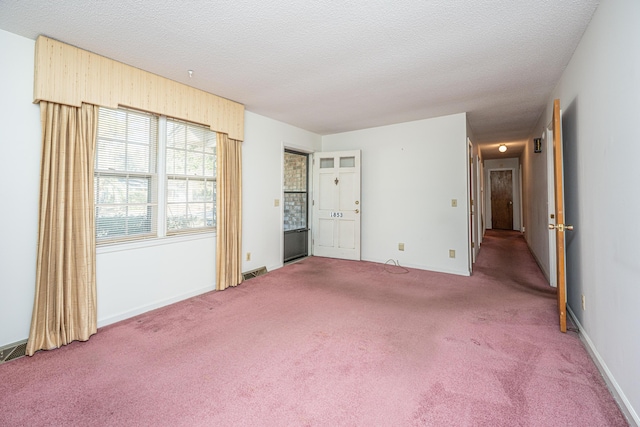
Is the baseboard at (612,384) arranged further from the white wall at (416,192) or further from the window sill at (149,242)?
the window sill at (149,242)

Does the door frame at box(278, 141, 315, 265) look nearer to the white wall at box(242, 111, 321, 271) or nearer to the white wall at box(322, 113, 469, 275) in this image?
the white wall at box(242, 111, 321, 271)

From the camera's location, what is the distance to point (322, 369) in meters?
1.87

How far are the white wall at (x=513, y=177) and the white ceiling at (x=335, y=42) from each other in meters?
6.35

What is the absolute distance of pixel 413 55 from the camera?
98.0 inches

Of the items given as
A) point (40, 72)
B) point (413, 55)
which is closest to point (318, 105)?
point (413, 55)

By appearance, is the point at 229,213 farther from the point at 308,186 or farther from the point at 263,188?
the point at 308,186

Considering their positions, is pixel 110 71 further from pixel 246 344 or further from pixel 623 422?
pixel 623 422

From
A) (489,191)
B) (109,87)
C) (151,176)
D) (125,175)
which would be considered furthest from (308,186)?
(489,191)

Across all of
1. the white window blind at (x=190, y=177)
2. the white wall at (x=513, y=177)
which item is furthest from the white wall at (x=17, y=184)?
the white wall at (x=513, y=177)

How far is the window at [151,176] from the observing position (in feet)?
8.54

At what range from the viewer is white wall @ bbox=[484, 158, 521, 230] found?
29.4ft

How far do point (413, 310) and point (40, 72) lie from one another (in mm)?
3906

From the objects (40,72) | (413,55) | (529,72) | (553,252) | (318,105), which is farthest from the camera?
(318,105)

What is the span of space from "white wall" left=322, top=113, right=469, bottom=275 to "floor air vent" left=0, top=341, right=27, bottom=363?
439cm
